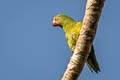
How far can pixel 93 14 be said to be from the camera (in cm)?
366

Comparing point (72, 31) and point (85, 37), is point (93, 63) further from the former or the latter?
point (85, 37)

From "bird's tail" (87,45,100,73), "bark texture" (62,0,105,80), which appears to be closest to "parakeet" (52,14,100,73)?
"bird's tail" (87,45,100,73)

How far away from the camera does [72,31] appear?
6.04 m

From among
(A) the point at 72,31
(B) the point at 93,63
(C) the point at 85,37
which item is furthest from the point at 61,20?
(C) the point at 85,37

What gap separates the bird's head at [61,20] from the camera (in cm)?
670

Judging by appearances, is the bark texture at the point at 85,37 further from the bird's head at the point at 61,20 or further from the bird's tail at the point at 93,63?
the bird's head at the point at 61,20

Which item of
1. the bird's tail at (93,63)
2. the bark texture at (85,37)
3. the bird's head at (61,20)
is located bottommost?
the bird's tail at (93,63)

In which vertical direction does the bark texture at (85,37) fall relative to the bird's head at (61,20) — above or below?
above

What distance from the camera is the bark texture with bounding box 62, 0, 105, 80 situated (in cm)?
364

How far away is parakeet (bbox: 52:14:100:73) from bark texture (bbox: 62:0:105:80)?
3.49 feet

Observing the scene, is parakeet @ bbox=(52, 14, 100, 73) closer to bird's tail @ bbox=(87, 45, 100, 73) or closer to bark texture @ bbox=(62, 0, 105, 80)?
bird's tail @ bbox=(87, 45, 100, 73)

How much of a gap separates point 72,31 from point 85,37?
219 cm

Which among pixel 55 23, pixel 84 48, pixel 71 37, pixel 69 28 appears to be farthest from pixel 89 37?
pixel 55 23

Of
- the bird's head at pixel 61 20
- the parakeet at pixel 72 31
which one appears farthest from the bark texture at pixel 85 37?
the bird's head at pixel 61 20
